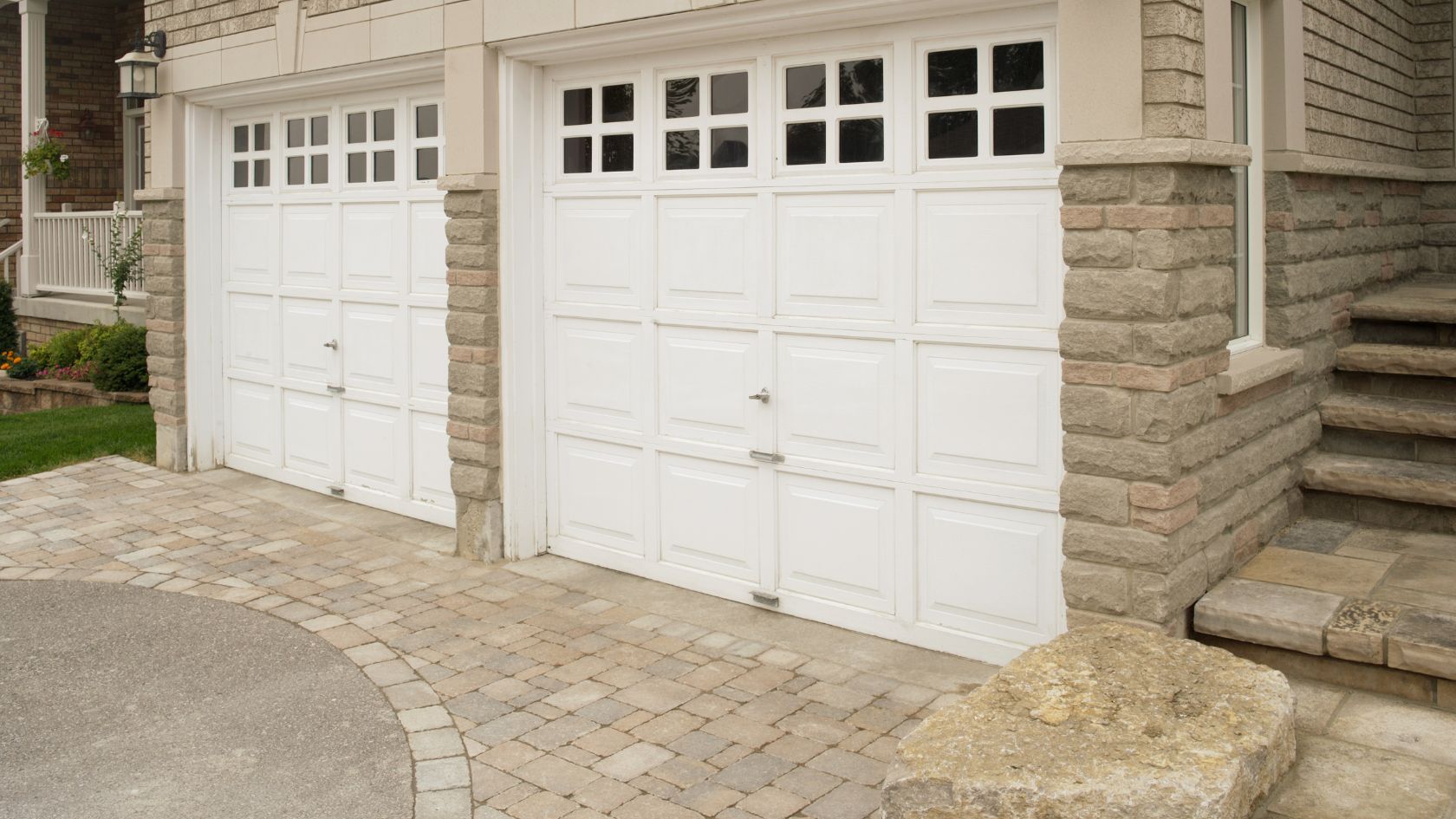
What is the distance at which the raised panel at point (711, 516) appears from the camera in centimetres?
656

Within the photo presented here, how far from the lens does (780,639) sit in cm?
609

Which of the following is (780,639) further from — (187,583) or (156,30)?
(156,30)

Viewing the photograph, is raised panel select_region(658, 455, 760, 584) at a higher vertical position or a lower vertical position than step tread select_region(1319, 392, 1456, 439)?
lower

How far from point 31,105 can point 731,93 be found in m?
11.4

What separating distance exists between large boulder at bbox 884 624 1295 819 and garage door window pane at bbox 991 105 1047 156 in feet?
6.68

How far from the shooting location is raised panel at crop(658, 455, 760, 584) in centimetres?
656

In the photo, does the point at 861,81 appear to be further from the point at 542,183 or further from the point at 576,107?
the point at 542,183

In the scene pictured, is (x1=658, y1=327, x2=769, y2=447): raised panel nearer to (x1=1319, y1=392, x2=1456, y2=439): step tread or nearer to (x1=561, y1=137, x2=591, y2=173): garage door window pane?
(x1=561, y1=137, x2=591, y2=173): garage door window pane

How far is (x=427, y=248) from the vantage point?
8.22 metres

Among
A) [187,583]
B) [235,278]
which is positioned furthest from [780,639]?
[235,278]

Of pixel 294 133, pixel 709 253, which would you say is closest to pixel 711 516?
pixel 709 253

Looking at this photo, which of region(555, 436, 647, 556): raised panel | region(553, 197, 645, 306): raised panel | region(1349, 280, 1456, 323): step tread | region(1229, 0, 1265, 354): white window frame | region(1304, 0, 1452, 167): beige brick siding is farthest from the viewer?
region(555, 436, 647, 556): raised panel

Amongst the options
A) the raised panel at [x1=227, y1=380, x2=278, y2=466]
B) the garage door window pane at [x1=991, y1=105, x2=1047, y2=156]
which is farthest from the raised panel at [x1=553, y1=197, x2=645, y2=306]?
the raised panel at [x1=227, y1=380, x2=278, y2=466]

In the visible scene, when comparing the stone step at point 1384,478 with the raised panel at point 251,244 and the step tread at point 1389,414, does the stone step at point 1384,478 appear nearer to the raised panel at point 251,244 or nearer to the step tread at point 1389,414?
the step tread at point 1389,414
